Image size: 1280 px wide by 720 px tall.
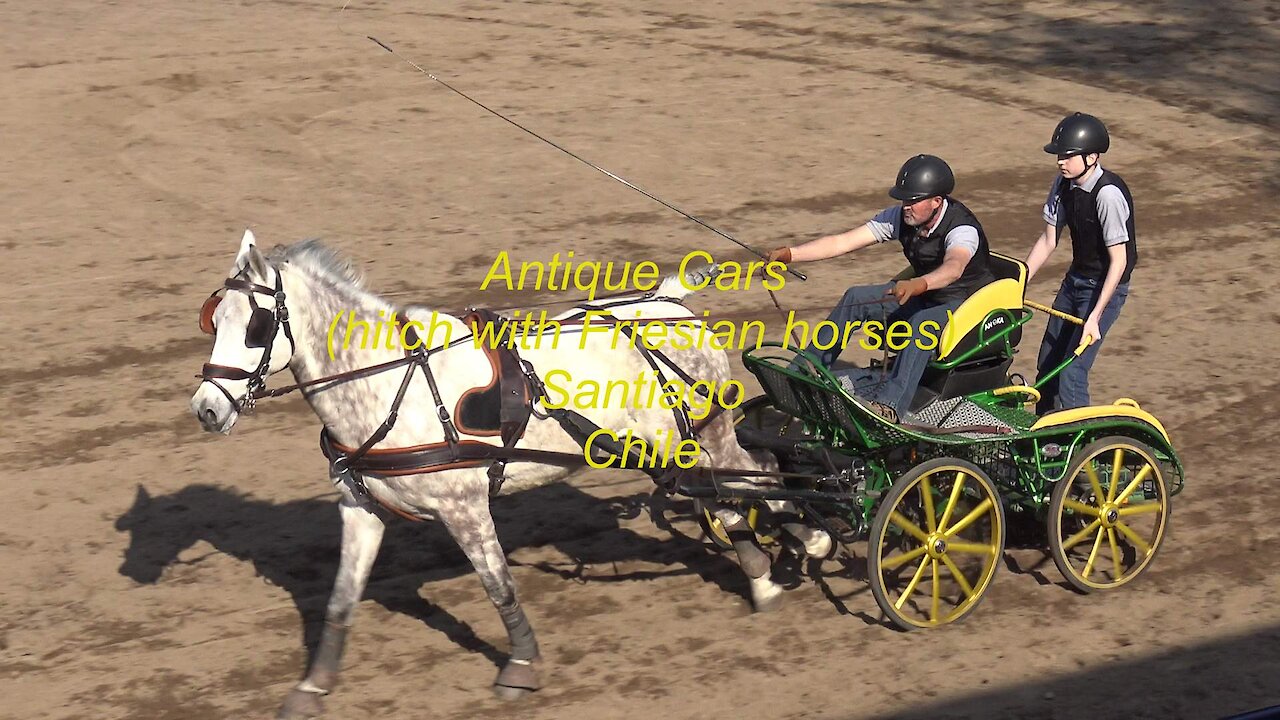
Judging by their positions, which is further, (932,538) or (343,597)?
(932,538)

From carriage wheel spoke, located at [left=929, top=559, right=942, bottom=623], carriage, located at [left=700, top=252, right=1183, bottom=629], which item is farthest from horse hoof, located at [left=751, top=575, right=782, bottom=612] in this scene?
carriage wheel spoke, located at [left=929, top=559, right=942, bottom=623]

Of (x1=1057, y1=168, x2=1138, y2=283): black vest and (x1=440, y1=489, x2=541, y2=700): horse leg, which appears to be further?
(x1=1057, y1=168, x2=1138, y2=283): black vest

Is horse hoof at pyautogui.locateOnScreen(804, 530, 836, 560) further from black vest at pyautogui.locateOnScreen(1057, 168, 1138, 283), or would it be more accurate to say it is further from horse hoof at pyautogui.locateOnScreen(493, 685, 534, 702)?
black vest at pyautogui.locateOnScreen(1057, 168, 1138, 283)

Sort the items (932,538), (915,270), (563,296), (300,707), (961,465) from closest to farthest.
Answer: (300,707)
(961,465)
(932,538)
(915,270)
(563,296)

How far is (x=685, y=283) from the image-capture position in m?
7.23

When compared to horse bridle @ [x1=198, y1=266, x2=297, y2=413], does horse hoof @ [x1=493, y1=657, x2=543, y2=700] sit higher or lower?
lower

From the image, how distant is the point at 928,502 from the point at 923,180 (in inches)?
60.6

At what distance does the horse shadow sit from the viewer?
7.76 metres

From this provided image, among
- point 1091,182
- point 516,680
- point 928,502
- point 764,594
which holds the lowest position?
point 516,680


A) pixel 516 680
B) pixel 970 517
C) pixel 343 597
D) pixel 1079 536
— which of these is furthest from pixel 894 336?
pixel 343 597

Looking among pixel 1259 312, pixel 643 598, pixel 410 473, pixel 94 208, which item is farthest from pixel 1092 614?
pixel 94 208

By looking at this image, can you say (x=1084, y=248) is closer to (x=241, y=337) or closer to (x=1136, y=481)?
(x=1136, y=481)

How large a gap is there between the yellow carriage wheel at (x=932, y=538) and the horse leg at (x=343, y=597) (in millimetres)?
2257

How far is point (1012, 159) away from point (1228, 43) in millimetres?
5744
